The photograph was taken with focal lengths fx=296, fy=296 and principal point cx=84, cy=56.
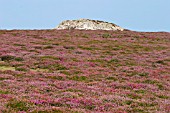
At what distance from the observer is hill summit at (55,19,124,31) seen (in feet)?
233

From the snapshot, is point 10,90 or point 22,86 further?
point 22,86

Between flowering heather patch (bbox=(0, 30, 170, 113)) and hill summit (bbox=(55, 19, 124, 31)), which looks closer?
flowering heather patch (bbox=(0, 30, 170, 113))

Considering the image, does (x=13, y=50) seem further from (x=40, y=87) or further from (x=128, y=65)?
(x=40, y=87)

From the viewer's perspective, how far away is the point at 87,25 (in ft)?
234

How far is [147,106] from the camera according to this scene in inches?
556

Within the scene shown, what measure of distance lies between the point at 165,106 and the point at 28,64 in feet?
46.6

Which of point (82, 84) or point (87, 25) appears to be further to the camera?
point (87, 25)

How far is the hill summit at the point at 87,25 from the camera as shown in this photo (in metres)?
70.9

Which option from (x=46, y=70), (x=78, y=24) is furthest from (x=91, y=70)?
(x=78, y=24)

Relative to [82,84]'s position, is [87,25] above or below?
above

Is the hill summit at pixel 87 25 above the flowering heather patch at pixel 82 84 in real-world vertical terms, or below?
above

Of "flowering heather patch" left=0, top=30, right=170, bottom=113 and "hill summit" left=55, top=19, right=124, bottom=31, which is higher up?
"hill summit" left=55, top=19, right=124, bottom=31

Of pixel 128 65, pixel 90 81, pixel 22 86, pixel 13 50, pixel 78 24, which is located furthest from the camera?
pixel 78 24

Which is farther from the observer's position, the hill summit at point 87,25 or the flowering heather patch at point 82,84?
the hill summit at point 87,25
